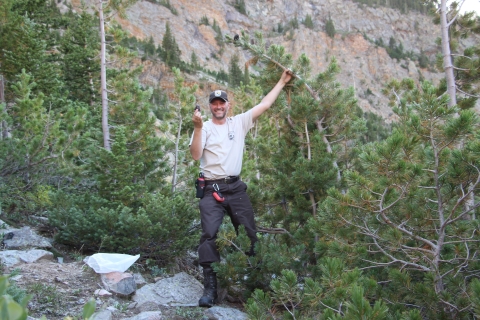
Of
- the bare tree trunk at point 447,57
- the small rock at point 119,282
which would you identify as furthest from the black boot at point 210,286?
the bare tree trunk at point 447,57

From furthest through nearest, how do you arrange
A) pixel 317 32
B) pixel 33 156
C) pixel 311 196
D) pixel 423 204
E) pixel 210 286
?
pixel 317 32, pixel 33 156, pixel 311 196, pixel 210 286, pixel 423 204

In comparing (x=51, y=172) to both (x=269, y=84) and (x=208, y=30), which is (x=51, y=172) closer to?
(x=269, y=84)

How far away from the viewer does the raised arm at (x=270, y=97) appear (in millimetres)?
4496

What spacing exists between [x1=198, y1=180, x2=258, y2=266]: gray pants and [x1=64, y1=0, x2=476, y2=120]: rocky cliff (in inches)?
2068

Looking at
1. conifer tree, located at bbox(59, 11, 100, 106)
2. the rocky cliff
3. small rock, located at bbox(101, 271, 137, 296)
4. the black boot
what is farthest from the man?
the rocky cliff

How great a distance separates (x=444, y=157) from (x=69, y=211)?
4797 millimetres

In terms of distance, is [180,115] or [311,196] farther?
[180,115]

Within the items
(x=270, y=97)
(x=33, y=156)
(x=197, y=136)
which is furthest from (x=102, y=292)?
(x=33, y=156)

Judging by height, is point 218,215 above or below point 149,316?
above

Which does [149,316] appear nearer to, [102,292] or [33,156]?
[102,292]

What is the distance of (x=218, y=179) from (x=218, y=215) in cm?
36

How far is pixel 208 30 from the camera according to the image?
8556cm

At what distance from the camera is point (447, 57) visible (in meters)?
6.34

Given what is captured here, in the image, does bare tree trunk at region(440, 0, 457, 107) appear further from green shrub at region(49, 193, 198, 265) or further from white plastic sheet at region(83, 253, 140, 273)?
white plastic sheet at region(83, 253, 140, 273)
